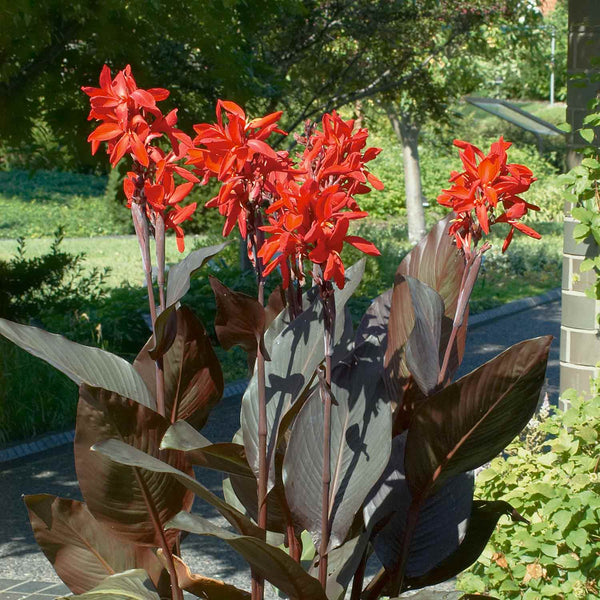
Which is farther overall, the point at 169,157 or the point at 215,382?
the point at 215,382

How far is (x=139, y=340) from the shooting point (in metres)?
7.80

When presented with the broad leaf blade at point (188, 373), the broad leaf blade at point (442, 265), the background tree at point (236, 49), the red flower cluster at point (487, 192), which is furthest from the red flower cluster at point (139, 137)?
the background tree at point (236, 49)

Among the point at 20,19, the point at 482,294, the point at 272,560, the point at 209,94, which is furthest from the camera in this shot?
the point at 482,294

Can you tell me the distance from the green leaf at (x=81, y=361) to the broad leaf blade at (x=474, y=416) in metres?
0.64

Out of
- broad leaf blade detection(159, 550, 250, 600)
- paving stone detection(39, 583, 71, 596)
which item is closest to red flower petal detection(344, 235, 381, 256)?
broad leaf blade detection(159, 550, 250, 600)

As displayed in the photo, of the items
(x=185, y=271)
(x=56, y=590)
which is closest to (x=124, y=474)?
(x=185, y=271)

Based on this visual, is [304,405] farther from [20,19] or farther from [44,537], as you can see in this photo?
[20,19]

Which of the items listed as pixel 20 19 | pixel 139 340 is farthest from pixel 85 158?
pixel 139 340

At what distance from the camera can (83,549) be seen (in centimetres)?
217

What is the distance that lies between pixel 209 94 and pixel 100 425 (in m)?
6.02

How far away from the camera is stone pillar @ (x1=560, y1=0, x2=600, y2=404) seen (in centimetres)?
443

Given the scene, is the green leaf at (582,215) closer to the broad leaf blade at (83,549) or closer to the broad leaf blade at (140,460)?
the broad leaf blade at (83,549)

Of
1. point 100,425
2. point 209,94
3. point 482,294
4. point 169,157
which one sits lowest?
point 482,294

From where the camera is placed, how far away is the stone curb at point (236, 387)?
5.88m
